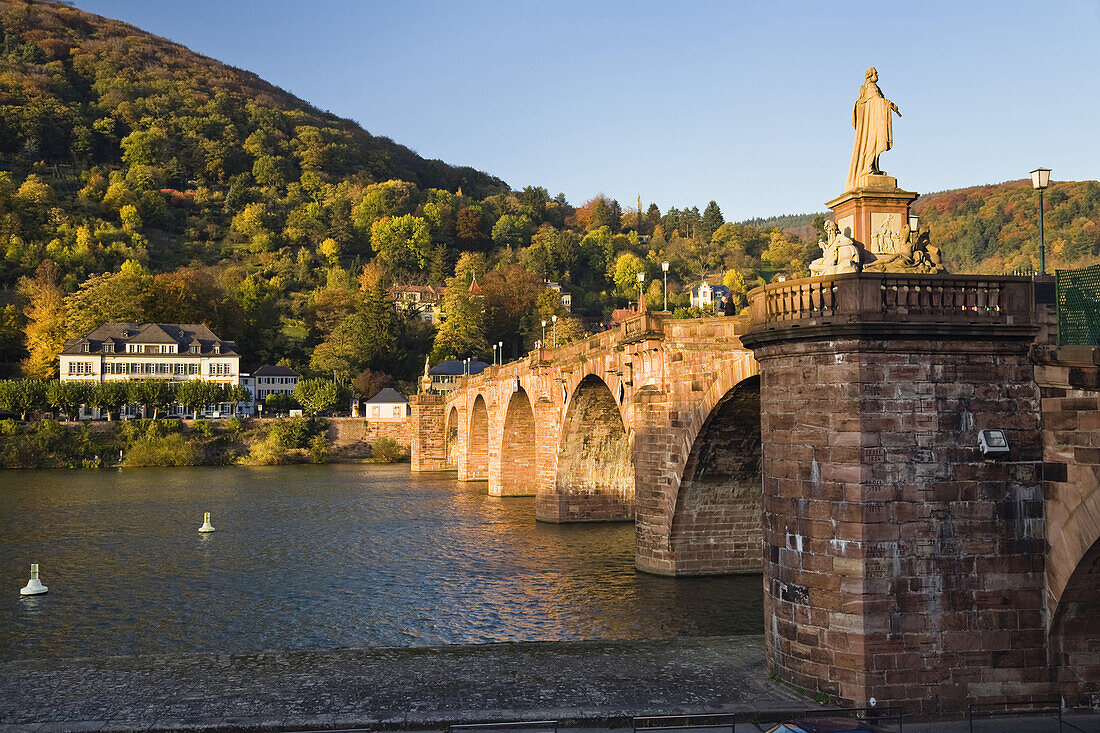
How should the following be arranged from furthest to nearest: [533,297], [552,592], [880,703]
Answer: [533,297], [552,592], [880,703]

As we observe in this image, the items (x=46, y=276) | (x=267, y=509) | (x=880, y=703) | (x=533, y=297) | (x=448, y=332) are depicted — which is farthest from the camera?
(x=533, y=297)

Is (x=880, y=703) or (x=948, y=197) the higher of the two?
(x=948, y=197)

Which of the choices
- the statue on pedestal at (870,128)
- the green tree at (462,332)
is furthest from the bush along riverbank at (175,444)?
the statue on pedestal at (870,128)

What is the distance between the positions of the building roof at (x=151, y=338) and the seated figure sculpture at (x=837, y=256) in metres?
103

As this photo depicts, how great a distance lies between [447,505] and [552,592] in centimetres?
2525

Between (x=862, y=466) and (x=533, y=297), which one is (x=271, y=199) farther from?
(x=862, y=466)

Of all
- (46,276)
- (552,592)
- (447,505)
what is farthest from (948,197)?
(46,276)

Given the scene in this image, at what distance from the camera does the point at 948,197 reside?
5872 centimetres

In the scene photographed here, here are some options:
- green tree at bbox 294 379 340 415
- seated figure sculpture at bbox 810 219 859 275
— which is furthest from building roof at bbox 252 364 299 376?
seated figure sculpture at bbox 810 219 859 275

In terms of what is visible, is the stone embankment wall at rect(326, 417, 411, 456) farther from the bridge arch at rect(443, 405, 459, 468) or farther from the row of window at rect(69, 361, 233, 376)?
the row of window at rect(69, 361, 233, 376)

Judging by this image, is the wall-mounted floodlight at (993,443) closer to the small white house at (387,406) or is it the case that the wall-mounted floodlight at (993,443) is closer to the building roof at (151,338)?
the small white house at (387,406)

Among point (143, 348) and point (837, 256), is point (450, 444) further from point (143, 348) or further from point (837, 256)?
point (837, 256)

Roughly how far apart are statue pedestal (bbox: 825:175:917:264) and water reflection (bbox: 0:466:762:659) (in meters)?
10.1

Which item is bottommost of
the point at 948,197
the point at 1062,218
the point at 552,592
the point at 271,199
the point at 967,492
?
the point at 552,592
